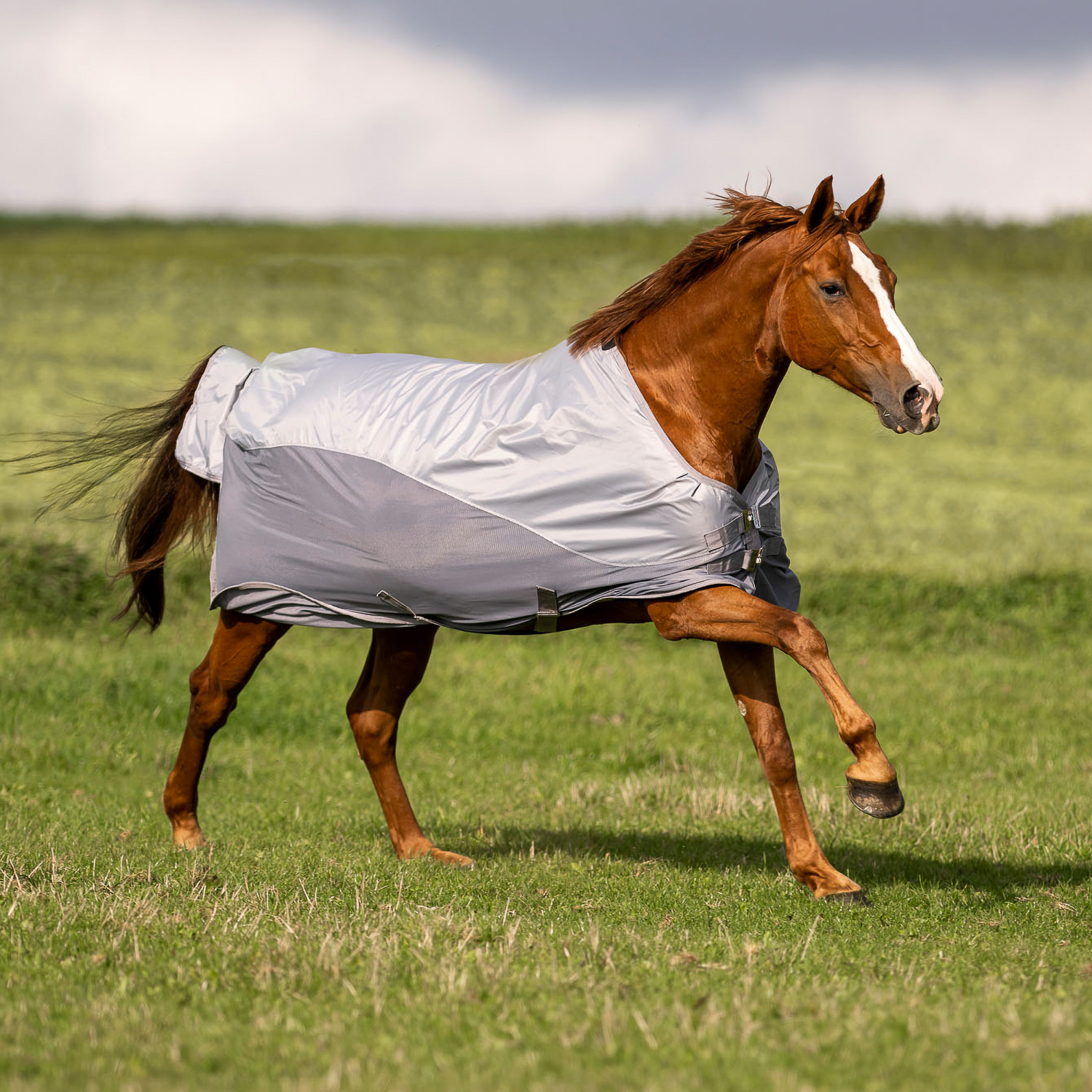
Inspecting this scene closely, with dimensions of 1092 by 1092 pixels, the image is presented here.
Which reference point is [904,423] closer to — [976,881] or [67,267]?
[976,881]

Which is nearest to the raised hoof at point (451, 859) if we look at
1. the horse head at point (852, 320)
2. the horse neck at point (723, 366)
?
the horse neck at point (723, 366)

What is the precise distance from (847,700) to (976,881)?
155 cm

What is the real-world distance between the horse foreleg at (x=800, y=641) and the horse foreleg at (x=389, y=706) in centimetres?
173

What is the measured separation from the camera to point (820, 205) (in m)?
5.33

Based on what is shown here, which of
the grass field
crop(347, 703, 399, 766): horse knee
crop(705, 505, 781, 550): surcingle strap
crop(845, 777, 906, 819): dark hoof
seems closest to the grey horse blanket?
crop(705, 505, 781, 550): surcingle strap

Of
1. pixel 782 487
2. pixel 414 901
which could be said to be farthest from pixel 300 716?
→ pixel 782 487

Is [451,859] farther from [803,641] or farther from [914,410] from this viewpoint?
[914,410]

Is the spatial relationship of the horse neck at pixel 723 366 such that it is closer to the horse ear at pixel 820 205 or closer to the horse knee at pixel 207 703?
the horse ear at pixel 820 205

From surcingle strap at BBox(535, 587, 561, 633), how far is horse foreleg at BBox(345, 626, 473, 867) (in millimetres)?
1227

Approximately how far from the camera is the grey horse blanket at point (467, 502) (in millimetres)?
5555

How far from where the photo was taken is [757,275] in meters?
5.60

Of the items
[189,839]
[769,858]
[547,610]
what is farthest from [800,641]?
[189,839]

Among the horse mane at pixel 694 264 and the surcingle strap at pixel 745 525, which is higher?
the horse mane at pixel 694 264

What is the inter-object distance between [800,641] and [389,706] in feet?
8.42
